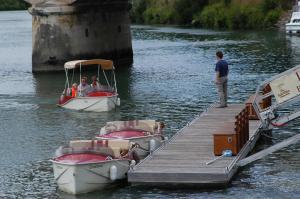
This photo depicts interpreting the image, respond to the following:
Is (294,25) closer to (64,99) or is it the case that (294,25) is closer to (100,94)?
(64,99)

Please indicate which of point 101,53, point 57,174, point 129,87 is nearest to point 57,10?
point 101,53

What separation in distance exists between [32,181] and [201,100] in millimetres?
21012

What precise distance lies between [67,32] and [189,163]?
145 ft

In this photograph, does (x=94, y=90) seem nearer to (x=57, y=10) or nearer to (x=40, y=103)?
(x=40, y=103)

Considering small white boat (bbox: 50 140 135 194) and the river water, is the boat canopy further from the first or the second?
small white boat (bbox: 50 140 135 194)

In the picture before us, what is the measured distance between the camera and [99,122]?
42.0 m

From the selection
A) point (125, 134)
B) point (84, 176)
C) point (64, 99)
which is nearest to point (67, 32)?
point (64, 99)

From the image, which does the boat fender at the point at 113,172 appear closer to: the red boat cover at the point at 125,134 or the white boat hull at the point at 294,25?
the red boat cover at the point at 125,134

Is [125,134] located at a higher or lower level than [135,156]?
higher

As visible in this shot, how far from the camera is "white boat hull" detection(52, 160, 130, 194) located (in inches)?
1000

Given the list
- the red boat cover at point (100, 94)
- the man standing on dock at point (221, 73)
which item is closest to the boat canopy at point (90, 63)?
the red boat cover at point (100, 94)

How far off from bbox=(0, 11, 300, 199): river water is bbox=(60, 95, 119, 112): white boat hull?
24.8 inches

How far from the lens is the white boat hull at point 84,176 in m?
25.4

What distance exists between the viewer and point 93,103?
45.7m
